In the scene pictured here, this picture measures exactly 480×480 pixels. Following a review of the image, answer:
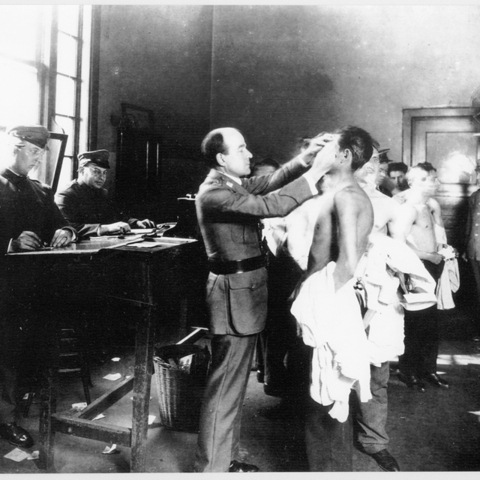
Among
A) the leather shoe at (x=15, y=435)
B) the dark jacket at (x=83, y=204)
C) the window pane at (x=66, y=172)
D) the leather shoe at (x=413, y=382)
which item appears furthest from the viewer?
the window pane at (x=66, y=172)

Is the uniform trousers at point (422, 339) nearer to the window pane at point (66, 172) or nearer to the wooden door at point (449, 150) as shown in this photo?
the window pane at point (66, 172)

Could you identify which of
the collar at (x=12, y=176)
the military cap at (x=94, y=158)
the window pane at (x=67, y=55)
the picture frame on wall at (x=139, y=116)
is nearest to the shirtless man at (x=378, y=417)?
the collar at (x=12, y=176)

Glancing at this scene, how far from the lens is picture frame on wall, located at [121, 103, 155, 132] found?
5576 mm

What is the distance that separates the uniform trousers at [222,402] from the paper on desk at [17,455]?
1.07m

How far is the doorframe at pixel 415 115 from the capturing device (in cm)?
719

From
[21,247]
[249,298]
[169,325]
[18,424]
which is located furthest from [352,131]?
[169,325]

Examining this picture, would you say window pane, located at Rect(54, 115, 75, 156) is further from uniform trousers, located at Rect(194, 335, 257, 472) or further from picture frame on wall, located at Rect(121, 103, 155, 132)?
uniform trousers, located at Rect(194, 335, 257, 472)

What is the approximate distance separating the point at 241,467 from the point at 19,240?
1.76 m

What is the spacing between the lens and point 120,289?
2326 millimetres

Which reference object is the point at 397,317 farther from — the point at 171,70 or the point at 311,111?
the point at 311,111

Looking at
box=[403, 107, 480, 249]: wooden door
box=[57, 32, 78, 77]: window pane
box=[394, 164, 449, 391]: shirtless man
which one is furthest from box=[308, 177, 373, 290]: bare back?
box=[403, 107, 480, 249]: wooden door

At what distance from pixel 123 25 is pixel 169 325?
3.70 metres

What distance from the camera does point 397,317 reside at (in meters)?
2.63

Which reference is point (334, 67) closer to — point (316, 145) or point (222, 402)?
point (316, 145)
